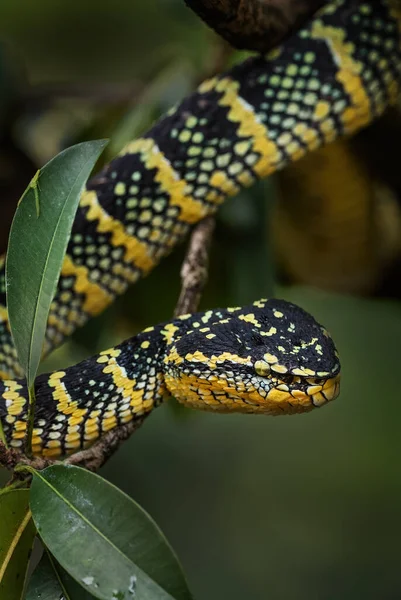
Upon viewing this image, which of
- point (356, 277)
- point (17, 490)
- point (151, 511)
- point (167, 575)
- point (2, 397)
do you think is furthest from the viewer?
point (151, 511)

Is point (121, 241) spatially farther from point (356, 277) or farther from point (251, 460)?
point (251, 460)

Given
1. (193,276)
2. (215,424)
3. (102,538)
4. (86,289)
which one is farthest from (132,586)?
Result: (215,424)

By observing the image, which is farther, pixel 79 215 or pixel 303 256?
pixel 303 256

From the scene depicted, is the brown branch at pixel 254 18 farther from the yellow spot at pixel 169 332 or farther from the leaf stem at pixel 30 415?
the leaf stem at pixel 30 415

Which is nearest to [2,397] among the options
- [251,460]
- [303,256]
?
[303,256]

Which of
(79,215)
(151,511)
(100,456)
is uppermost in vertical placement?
(79,215)

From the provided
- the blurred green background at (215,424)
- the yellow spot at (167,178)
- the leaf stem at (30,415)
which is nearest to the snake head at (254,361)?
the leaf stem at (30,415)
